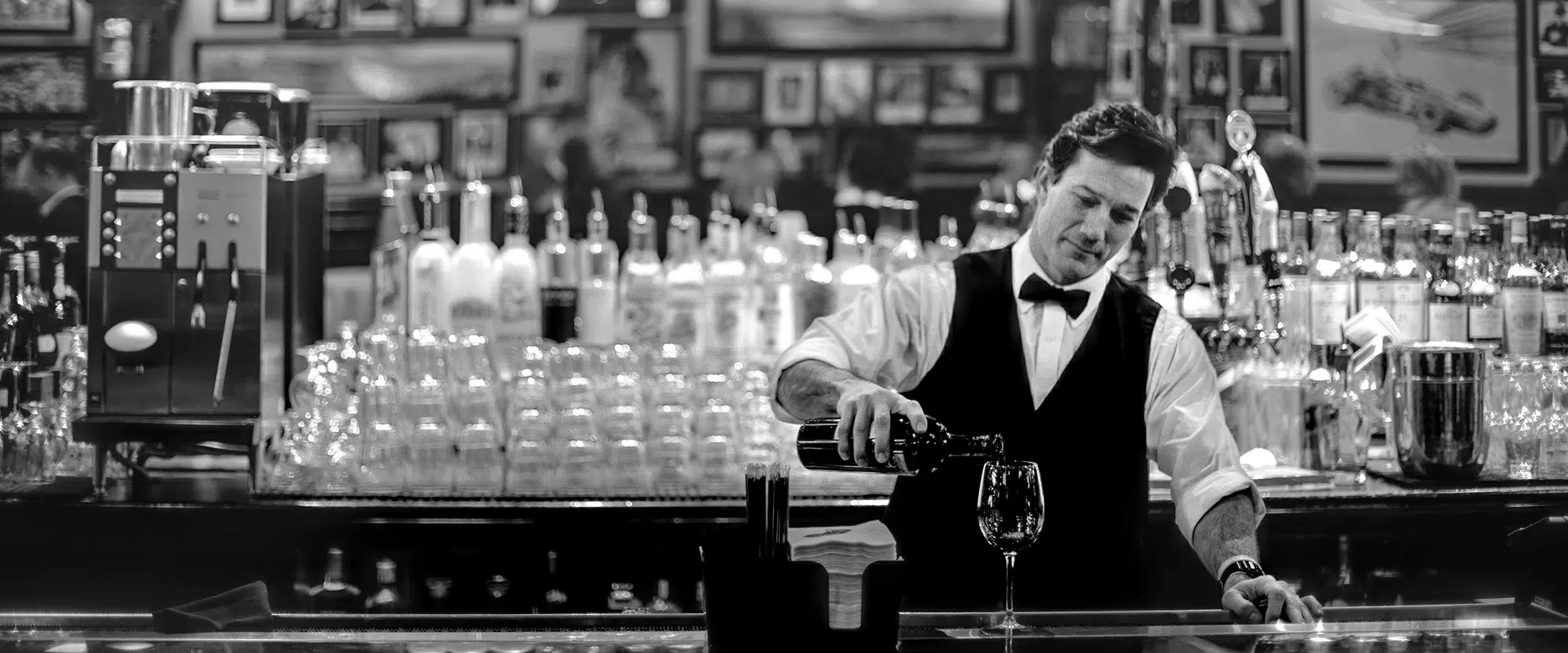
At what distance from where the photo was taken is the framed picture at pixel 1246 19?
4.44 meters

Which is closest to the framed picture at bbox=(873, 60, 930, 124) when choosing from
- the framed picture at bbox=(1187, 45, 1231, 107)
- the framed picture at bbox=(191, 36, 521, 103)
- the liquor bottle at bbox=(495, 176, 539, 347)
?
the framed picture at bbox=(1187, 45, 1231, 107)

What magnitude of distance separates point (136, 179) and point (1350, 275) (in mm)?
2598

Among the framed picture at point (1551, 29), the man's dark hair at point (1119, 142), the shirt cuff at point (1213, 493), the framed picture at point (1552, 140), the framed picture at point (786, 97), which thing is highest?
the framed picture at point (1551, 29)

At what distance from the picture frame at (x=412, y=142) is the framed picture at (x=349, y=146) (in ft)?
0.13

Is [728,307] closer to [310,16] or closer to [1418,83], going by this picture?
[310,16]

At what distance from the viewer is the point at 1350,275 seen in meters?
3.24

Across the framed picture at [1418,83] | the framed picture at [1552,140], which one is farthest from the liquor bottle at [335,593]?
the framed picture at [1552,140]

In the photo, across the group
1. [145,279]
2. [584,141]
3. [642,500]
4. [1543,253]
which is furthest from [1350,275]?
[145,279]

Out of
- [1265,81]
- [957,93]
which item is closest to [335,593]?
[957,93]

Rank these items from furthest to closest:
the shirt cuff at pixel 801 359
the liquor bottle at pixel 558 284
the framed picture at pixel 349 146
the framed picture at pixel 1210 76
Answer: the framed picture at pixel 1210 76, the framed picture at pixel 349 146, the liquor bottle at pixel 558 284, the shirt cuff at pixel 801 359

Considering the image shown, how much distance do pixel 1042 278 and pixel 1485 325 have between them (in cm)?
130

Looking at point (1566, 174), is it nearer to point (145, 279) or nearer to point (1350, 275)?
point (1350, 275)

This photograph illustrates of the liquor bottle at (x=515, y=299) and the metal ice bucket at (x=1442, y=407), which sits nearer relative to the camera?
the metal ice bucket at (x=1442, y=407)

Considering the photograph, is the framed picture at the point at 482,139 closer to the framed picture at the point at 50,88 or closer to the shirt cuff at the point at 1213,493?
the framed picture at the point at 50,88
